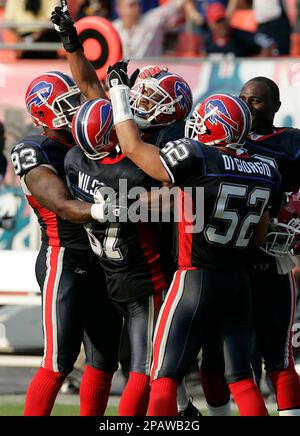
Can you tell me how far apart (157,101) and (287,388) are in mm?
1607

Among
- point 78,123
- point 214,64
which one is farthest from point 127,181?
point 214,64

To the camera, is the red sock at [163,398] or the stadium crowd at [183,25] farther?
the stadium crowd at [183,25]

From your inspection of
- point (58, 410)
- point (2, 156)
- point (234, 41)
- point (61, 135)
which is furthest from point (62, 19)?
point (234, 41)

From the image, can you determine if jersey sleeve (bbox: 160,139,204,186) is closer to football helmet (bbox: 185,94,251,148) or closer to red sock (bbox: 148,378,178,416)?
football helmet (bbox: 185,94,251,148)

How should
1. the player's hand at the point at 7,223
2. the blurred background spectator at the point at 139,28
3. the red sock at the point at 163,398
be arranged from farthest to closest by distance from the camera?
the blurred background spectator at the point at 139,28 < the player's hand at the point at 7,223 < the red sock at the point at 163,398

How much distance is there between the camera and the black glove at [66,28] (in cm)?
570

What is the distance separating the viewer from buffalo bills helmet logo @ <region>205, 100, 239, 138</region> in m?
4.94

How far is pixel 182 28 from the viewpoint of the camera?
10742 millimetres

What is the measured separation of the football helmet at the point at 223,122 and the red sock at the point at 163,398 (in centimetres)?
114

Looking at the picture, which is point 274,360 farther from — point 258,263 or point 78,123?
point 78,123

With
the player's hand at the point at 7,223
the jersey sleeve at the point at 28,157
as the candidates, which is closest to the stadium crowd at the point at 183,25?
the player's hand at the point at 7,223

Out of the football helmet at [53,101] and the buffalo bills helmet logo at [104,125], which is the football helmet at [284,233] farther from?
the football helmet at [53,101]

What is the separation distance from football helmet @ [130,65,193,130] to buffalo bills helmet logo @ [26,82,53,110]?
430 millimetres

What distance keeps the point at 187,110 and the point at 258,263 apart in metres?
0.88
